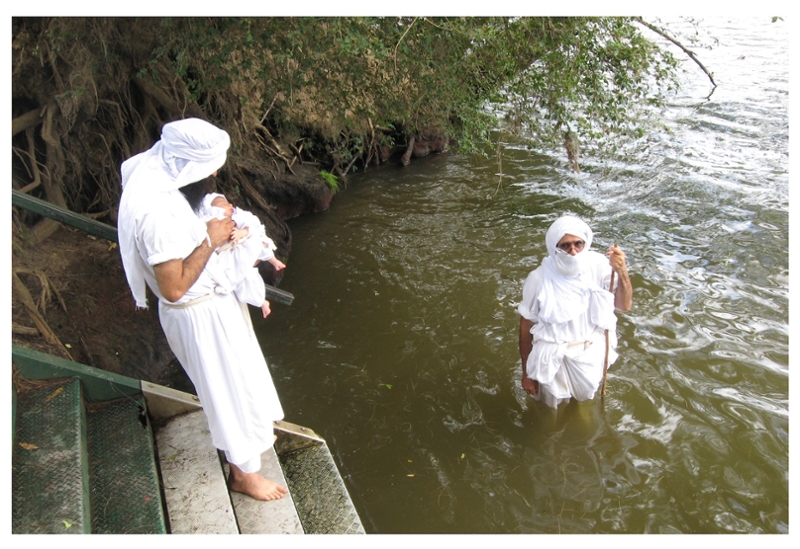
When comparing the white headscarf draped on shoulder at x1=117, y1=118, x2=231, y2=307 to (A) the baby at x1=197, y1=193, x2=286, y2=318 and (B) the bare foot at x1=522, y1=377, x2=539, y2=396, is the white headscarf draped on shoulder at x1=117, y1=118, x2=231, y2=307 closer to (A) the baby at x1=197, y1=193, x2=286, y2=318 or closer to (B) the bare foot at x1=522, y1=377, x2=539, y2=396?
(A) the baby at x1=197, y1=193, x2=286, y2=318

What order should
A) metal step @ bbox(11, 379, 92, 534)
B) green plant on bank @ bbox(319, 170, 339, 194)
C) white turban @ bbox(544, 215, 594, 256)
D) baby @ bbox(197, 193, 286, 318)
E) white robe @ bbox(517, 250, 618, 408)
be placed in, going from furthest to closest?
green plant on bank @ bbox(319, 170, 339, 194) < white robe @ bbox(517, 250, 618, 408) < white turban @ bbox(544, 215, 594, 256) < baby @ bbox(197, 193, 286, 318) < metal step @ bbox(11, 379, 92, 534)

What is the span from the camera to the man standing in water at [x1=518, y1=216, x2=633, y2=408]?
12.8ft

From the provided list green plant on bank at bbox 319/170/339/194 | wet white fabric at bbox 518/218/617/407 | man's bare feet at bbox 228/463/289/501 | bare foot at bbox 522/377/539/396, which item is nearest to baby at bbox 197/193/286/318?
man's bare feet at bbox 228/463/289/501

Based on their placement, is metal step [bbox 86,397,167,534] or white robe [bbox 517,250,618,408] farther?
white robe [bbox 517,250,618,408]

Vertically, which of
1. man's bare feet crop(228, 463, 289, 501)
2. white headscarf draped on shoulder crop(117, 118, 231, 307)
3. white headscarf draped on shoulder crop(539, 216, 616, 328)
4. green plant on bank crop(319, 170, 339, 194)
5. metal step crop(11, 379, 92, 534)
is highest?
white headscarf draped on shoulder crop(117, 118, 231, 307)

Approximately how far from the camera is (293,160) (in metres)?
9.32

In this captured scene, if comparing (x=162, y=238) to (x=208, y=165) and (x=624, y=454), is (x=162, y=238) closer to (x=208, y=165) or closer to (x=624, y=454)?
(x=208, y=165)

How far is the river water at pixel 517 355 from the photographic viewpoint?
4.18 meters

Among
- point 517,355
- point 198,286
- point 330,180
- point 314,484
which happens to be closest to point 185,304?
point 198,286

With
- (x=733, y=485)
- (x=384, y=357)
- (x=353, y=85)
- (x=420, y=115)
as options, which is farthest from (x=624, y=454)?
(x=420, y=115)

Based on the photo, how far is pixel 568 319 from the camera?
3.98 m

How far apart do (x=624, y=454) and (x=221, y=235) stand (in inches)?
134

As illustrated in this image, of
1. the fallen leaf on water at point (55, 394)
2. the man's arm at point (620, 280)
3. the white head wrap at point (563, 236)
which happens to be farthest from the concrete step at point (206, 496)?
the man's arm at point (620, 280)

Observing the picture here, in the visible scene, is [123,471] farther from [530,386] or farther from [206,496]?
[530,386]
